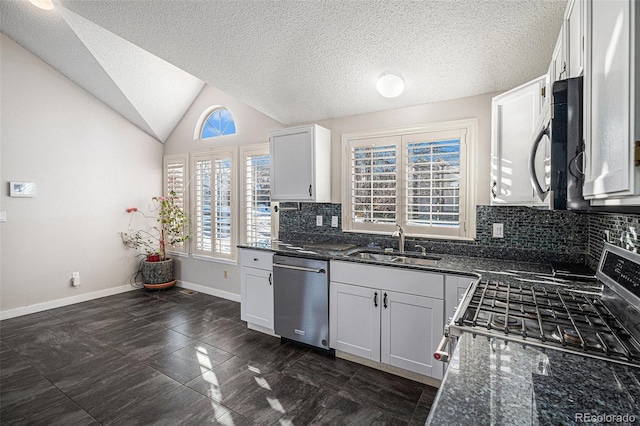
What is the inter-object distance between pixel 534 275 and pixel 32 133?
524cm

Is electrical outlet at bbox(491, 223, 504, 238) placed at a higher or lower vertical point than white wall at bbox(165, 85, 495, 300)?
lower

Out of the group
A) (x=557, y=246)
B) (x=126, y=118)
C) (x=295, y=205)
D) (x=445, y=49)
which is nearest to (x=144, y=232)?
(x=126, y=118)

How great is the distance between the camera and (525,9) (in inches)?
73.3

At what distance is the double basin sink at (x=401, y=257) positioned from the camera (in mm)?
2640

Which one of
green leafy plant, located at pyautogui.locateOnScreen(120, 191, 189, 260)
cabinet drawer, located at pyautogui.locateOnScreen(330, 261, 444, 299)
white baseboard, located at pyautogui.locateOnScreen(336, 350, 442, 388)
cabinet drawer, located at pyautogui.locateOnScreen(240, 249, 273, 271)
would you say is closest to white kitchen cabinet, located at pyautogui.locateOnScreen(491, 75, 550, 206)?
cabinet drawer, located at pyautogui.locateOnScreen(330, 261, 444, 299)

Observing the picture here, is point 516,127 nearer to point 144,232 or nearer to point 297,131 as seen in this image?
point 297,131

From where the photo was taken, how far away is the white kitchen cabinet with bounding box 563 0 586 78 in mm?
1027

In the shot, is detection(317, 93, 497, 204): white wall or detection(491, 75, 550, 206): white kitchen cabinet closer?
detection(491, 75, 550, 206): white kitchen cabinet

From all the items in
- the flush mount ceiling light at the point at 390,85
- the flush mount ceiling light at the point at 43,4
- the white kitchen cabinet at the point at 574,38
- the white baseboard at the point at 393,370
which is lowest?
the white baseboard at the point at 393,370

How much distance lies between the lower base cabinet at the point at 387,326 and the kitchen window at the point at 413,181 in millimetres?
772

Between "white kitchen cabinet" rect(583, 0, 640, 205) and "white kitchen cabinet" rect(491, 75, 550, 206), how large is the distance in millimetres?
1016

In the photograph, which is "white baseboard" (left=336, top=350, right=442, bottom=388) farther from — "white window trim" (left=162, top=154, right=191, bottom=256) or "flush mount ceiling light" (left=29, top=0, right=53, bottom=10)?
"flush mount ceiling light" (left=29, top=0, right=53, bottom=10)

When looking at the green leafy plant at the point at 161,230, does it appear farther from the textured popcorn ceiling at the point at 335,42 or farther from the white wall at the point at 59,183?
the textured popcorn ceiling at the point at 335,42

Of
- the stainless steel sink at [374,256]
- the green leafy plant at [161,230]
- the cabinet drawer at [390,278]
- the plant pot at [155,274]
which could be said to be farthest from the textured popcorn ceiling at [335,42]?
the plant pot at [155,274]
